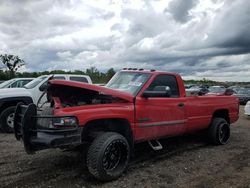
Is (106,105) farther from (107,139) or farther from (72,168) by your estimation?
(72,168)

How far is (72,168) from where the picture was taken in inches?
235

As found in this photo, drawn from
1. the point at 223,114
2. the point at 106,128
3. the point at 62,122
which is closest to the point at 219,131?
the point at 223,114

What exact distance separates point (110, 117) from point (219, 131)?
13.2ft

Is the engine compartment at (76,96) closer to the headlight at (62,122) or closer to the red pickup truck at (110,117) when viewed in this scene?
the red pickup truck at (110,117)

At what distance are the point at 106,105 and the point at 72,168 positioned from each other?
56.3 inches

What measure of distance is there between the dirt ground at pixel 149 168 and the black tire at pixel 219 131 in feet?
0.76

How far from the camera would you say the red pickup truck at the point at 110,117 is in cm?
502

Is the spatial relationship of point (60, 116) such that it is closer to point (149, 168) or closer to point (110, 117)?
point (110, 117)

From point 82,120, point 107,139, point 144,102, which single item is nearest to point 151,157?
point 144,102

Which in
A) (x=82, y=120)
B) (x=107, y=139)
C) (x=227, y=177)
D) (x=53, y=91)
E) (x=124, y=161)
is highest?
(x=53, y=91)

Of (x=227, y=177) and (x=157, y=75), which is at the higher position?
(x=157, y=75)

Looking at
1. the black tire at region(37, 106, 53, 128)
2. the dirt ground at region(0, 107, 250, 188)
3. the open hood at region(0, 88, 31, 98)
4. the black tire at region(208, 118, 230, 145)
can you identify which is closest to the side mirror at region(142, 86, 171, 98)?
the dirt ground at region(0, 107, 250, 188)

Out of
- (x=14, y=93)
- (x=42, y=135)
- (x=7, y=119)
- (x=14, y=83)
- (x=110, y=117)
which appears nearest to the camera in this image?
(x=42, y=135)

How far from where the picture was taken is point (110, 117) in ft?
17.8
